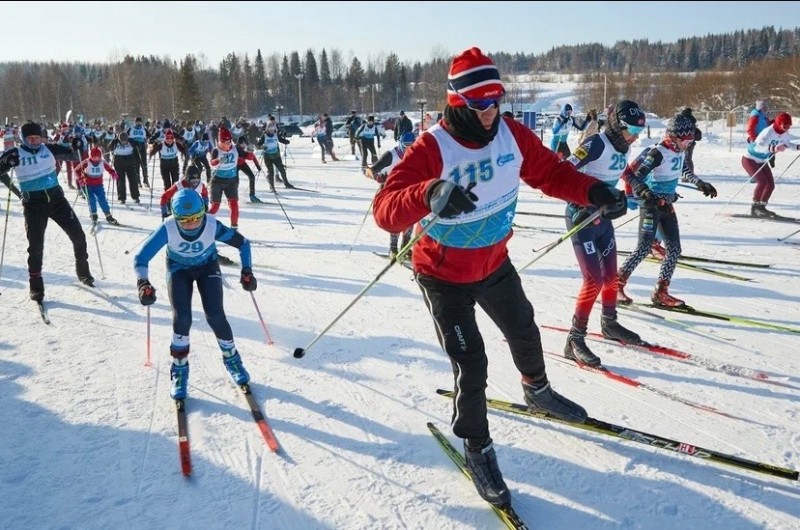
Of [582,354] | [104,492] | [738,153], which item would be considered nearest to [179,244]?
[104,492]

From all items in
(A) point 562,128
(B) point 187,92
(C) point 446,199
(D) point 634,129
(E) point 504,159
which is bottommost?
(C) point 446,199

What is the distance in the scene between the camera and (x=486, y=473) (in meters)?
2.88

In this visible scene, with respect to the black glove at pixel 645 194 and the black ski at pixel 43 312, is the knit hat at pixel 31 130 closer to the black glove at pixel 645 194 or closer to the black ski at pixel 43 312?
the black ski at pixel 43 312

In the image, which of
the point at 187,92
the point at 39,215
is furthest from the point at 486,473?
the point at 187,92

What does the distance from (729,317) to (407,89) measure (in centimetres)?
→ 8908

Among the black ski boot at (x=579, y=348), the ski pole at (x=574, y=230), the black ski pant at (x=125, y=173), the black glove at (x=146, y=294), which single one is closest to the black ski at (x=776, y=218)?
the black ski boot at (x=579, y=348)

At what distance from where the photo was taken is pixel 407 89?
90.0 m

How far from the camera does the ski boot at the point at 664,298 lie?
5848 mm

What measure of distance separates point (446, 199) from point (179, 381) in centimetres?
290

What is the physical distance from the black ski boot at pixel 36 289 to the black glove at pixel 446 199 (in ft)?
20.1

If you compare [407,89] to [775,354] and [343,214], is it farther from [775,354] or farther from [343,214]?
[775,354]

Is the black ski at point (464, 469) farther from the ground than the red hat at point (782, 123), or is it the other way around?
the red hat at point (782, 123)

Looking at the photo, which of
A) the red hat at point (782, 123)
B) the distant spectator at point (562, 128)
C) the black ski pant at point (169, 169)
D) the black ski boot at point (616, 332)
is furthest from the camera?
the distant spectator at point (562, 128)

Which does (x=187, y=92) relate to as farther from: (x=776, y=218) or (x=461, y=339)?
(x=461, y=339)
